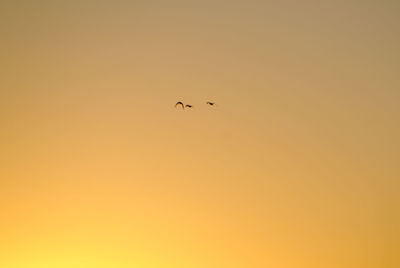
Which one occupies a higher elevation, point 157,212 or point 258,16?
point 258,16

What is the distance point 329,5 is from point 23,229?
15.0 feet

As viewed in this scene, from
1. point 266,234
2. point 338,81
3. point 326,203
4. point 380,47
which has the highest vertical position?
point 380,47

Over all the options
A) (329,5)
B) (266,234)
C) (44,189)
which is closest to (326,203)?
(266,234)

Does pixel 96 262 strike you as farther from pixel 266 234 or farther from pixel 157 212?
pixel 266 234

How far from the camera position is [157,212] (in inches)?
251

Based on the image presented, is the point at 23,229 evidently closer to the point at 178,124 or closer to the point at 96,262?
the point at 96,262

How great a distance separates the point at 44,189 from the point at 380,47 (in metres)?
4.44

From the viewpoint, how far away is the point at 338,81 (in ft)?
21.4

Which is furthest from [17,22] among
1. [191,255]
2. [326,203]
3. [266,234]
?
[326,203]

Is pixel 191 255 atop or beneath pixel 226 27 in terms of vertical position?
beneath

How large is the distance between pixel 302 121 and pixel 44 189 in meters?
3.21

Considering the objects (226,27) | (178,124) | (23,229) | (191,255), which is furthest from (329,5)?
(23,229)

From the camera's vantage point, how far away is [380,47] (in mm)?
6566

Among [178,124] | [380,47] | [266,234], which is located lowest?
[266,234]
